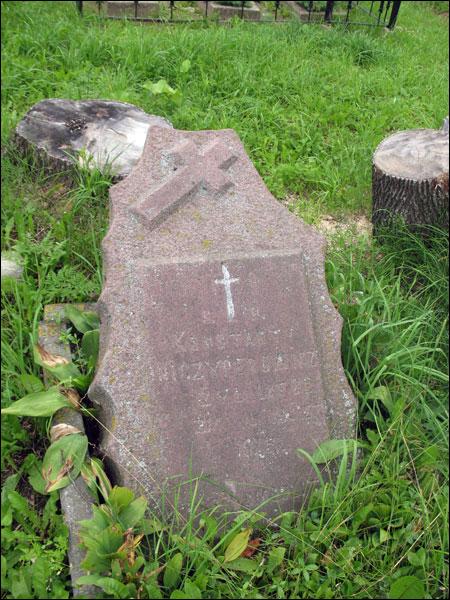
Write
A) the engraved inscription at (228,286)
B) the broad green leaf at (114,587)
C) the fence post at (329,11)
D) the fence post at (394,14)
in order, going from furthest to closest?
the fence post at (394,14), the fence post at (329,11), the engraved inscription at (228,286), the broad green leaf at (114,587)

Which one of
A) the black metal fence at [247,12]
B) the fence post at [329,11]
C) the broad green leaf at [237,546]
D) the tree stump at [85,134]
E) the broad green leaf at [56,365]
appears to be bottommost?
the broad green leaf at [237,546]

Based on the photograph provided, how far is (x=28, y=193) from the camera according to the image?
3.09 metres

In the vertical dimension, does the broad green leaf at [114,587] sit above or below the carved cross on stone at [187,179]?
below

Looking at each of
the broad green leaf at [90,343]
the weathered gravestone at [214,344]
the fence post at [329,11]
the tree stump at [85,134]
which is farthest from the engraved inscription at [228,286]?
the fence post at [329,11]

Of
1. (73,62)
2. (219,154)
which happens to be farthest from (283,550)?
(73,62)

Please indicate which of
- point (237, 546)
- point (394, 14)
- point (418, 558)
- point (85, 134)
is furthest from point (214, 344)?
point (394, 14)

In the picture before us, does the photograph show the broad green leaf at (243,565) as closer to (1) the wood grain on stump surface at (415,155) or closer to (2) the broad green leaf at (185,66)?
(1) the wood grain on stump surface at (415,155)

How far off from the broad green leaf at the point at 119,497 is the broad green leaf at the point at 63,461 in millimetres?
Answer: 201

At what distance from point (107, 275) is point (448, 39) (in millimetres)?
5521

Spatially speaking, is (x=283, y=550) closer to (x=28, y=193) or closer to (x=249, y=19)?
(x=28, y=193)

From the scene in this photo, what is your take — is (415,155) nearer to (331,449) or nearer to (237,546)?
(331,449)

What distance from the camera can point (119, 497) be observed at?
170 cm

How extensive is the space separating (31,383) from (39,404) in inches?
6.3

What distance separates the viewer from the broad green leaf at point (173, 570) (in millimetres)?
1637
